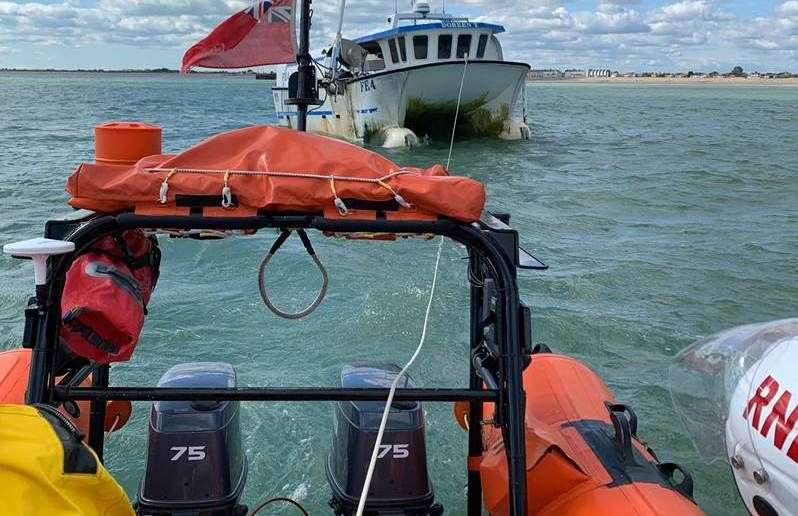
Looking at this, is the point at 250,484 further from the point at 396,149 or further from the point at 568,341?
the point at 396,149

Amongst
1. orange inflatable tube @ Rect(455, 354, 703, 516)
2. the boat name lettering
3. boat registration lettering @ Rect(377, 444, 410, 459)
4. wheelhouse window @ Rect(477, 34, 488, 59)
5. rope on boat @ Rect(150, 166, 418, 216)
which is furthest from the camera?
wheelhouse window @ Rect(477, 34, 488, 59)

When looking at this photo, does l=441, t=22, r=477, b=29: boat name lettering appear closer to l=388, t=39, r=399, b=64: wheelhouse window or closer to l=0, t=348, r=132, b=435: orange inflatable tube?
l=388, t=39, r=399, b=64: wheelhouse window

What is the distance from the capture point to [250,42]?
4.24 m

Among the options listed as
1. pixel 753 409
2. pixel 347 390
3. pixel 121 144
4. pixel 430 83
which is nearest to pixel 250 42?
pixel 121 144

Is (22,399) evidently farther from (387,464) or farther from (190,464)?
(387,464)

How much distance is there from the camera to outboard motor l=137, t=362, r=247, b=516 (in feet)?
8.96

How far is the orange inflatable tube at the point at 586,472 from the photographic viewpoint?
2596mm

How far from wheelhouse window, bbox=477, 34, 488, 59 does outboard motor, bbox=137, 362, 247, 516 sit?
21618mm

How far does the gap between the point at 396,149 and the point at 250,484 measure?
18.4 meters

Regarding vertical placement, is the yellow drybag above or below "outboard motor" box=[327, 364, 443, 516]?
above

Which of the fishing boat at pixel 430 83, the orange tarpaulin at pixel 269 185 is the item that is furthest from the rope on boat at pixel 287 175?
the fishing boat at pixel 430 83

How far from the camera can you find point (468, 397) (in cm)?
247

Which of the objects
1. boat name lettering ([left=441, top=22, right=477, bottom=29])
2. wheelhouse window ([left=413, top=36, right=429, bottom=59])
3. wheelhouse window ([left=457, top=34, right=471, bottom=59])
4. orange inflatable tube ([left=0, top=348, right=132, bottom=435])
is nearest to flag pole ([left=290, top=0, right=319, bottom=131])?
orange inflatable tube ([left=0, top=348, right=132, bottom=435])

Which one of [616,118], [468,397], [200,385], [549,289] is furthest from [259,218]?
[616,118]
